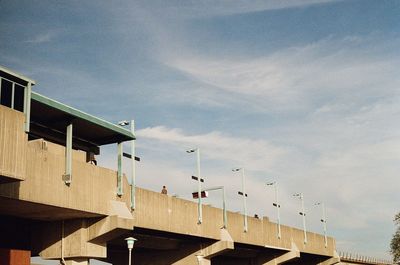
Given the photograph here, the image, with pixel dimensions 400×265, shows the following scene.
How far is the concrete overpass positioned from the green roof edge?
0.05 m

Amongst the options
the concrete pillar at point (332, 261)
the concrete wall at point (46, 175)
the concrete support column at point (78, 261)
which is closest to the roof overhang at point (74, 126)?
the concrete wall at point (46, 175)

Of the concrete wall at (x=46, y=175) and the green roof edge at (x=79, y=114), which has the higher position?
the green roof edge at (x=79, y=114)

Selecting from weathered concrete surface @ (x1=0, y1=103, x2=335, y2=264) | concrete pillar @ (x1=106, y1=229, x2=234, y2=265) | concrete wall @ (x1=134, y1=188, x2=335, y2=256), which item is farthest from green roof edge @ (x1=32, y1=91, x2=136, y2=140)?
concrete pillar @ (x1=106, y1=229, x2=234, y2=265)

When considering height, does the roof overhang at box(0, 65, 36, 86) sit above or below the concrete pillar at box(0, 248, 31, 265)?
above

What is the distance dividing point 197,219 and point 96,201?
34.4 feet

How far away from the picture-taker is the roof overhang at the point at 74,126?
23.3 m

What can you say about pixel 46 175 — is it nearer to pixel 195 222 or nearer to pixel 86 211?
pixel 86 211

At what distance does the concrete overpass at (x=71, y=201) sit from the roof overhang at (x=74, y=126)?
44mm

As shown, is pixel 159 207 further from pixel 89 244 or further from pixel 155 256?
pixel 155 256

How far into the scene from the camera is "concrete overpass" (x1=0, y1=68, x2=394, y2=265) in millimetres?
19297

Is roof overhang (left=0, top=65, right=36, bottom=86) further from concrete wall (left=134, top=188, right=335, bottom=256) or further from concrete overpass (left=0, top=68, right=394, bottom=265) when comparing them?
concrete wall (left=134, top=188, right=335, bottom=256)

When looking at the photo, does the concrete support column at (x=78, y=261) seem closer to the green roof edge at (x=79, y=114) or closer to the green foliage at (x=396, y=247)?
the green roof edge at (x=79, y=114)

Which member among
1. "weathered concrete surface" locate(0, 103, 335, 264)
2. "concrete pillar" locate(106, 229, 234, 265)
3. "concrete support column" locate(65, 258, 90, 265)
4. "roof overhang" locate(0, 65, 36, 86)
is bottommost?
"concrete support column" locate(65, 258, 90, 265)

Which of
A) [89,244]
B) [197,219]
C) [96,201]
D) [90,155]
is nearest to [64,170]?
[96,201]
